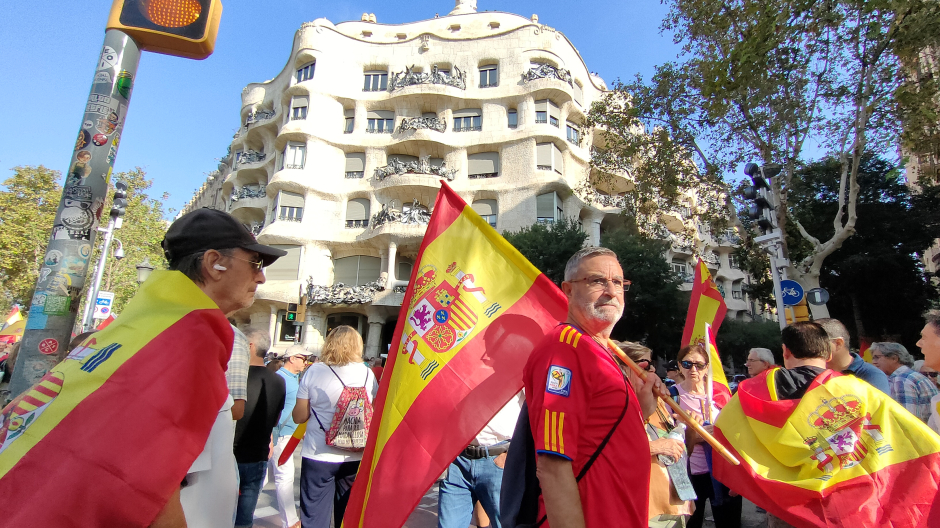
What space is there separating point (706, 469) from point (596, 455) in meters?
3.33

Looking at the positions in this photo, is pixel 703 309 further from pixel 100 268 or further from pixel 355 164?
pixel 355 164

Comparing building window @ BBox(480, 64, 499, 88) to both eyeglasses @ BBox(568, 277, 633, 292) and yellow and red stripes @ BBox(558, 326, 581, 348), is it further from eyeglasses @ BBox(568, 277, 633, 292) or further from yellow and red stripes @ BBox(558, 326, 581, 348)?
yellow and red stripes @ BBox(558, 326, 581, 348)

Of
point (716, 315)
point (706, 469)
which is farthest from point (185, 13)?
point (716, 315)

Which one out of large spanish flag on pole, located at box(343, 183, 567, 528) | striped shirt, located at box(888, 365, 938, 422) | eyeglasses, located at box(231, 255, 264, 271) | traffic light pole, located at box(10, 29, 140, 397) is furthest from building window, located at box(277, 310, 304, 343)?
eyeglasses, located at box(231, 255, 264, 271)

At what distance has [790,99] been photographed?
447 inches

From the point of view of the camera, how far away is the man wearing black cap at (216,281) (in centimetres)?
145

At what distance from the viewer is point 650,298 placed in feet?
70.3

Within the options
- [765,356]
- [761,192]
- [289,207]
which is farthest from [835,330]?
[289,207]

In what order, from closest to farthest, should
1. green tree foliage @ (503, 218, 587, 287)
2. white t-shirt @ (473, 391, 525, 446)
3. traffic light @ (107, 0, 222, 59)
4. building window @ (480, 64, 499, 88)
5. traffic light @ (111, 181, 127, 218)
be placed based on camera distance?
traffic light @ (107, 0, 222, 59)
white t-shirt @ (473, 391, 525, 446)
traffic light @ (111, 181, 127, 218)
green tree foliage @ (503, 218, 587, 287)
building window @ (480, 64, 499, 88)

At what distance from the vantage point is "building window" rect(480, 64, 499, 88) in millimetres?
28250

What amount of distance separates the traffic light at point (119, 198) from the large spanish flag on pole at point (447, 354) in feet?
36.1

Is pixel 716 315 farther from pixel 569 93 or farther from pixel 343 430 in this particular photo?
pixel 569 93

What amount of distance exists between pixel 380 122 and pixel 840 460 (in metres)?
28.2

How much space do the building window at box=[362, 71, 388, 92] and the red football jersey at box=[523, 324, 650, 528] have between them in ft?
97.1
